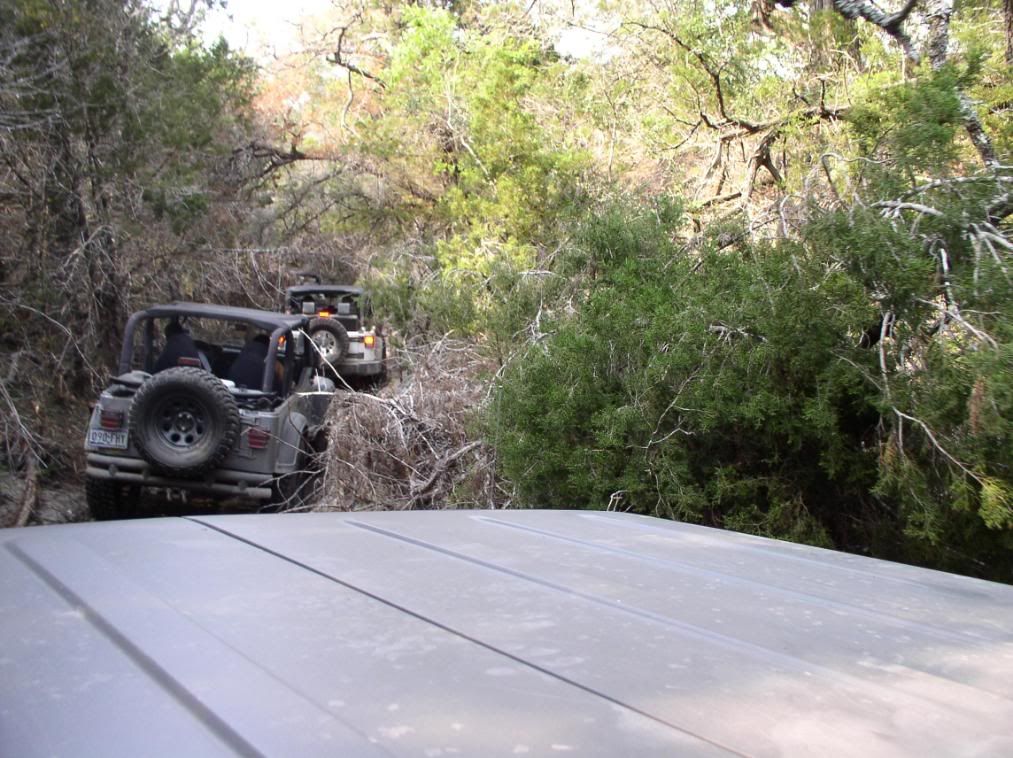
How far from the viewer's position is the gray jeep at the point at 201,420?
817cm

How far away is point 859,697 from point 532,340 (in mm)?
6567

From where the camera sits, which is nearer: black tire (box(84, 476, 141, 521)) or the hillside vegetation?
the hillside vegetation

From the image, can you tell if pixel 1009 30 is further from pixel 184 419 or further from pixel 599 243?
pixel 184 419

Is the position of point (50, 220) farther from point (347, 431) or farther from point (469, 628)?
point (469, 628)

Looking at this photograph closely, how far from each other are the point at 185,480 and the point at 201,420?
0.53 metres

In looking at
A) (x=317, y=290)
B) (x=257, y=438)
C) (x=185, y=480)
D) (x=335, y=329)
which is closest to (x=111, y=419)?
(x=185, y=480)

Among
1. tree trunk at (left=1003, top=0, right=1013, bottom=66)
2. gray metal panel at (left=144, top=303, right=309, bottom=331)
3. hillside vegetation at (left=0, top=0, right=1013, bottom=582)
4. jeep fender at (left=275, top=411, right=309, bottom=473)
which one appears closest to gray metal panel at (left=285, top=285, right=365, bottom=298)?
hillside vegetation at (left=0, top=0, right=1013, bottom=582)

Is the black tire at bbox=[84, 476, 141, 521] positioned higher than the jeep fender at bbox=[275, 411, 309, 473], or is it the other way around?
the jeep fender at bbox=[275, 411, 309, 473]

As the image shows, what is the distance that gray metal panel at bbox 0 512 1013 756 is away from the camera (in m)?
1.29

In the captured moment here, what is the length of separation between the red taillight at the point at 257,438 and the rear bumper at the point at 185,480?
0.74 ft

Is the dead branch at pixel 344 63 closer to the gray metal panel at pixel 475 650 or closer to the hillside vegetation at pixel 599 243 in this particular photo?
the hillside vegetation at pixel 599 243

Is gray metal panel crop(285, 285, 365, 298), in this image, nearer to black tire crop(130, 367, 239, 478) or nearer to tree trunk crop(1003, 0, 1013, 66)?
black tire crop(130, 367, 239, 478)

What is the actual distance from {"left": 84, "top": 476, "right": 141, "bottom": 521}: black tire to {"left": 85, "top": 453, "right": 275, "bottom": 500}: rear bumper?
0.12 m

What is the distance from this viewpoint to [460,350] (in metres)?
9.74
